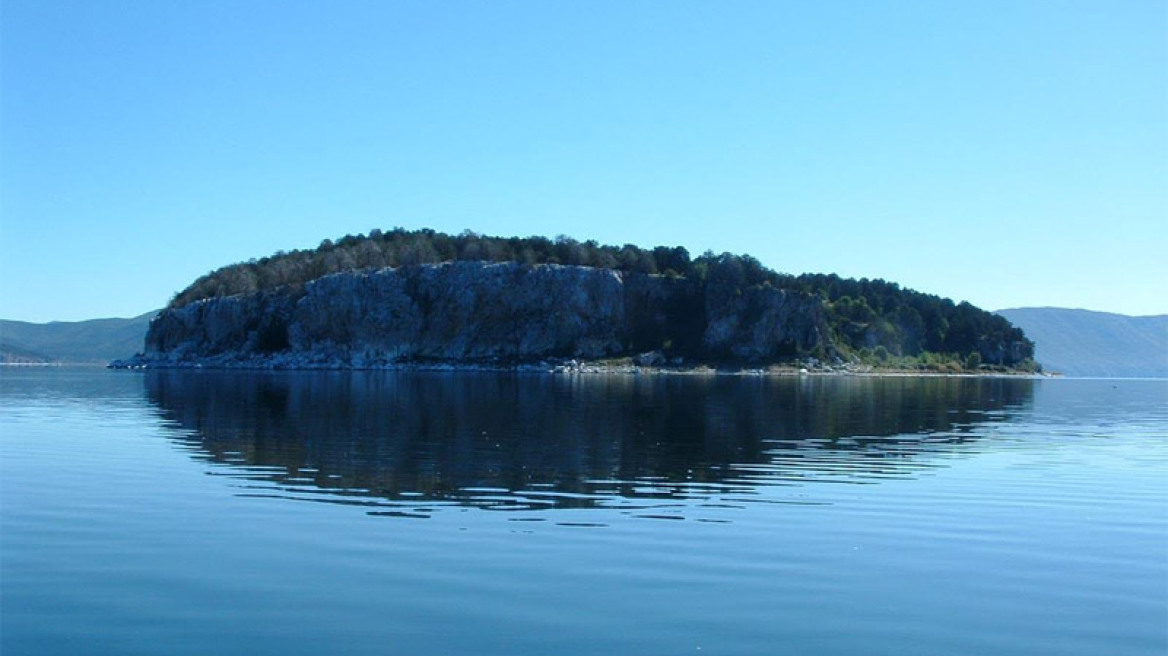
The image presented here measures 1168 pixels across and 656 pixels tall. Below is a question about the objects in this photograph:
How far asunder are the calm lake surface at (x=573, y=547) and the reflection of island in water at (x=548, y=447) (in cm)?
24

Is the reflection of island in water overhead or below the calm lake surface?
overhead

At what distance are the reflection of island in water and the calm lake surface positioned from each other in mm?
237

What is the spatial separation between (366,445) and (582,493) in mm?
14592

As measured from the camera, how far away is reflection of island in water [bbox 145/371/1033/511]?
88.3 feet

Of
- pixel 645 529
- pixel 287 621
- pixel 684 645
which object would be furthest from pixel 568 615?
pixel 645 529

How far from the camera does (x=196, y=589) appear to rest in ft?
50.8

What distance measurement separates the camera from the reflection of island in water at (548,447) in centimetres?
2691

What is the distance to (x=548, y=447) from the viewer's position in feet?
124

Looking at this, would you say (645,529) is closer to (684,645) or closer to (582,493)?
(582,493)

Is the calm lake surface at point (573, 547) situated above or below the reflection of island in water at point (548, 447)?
below

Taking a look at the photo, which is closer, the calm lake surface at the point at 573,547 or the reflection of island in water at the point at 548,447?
the calm lake surface at the point at 573,547

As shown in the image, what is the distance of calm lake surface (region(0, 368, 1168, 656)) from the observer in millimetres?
13492

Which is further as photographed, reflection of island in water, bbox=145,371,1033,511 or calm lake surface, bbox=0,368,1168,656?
reflection of island in water, bbox=145,371,1033,511

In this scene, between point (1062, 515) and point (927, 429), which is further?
point (927, 429)
